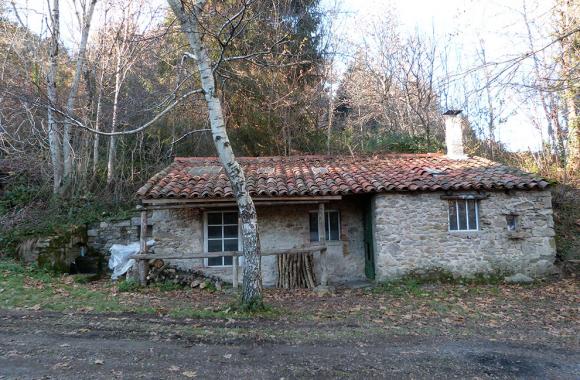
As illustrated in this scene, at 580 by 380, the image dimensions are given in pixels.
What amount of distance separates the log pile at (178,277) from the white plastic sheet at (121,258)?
2.43 ft

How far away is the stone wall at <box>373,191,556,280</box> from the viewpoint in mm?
9852

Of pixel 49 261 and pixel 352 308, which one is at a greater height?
pixel 49 261

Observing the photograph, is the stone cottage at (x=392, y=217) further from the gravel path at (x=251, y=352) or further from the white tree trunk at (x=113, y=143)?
the white tree trunk at (x=113, y=143)

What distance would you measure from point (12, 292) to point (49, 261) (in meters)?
2.55

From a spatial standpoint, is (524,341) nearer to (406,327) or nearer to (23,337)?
(406,327)

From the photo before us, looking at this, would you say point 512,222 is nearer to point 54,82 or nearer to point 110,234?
point 110,234

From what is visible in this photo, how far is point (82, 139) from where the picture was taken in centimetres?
1459

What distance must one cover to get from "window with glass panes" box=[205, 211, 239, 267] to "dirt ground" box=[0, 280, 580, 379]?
2.38 m

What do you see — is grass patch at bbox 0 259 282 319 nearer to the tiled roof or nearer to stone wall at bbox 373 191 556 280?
the tiled roof

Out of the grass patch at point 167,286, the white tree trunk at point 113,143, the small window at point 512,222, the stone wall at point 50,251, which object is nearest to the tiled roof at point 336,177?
the small window at point 512,222

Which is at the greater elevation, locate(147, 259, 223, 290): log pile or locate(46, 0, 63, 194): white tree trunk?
locate(46, 0, 63, 194): white tree trunk

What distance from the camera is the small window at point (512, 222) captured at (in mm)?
10016

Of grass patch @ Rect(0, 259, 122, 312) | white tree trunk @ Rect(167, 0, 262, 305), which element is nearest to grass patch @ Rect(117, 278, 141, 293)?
grass patch @ Rect(0, 259, 122, 312)

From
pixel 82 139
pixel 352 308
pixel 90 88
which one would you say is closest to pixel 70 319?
pixel 352 308
